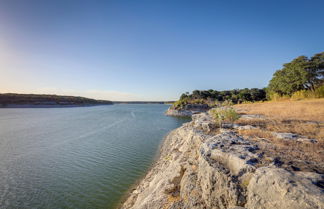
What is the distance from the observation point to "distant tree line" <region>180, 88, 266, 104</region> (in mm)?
76062

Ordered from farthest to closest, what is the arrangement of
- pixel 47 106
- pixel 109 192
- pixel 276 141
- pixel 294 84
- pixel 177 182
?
pixel 47 106
pixel 294 84
pixel 109 192
pixel 177 182
pixel 276 141

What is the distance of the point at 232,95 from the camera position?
87.9 meters

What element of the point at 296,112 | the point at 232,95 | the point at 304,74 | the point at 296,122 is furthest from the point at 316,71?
the point at 232,95

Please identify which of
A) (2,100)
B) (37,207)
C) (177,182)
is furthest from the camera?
(2,100)

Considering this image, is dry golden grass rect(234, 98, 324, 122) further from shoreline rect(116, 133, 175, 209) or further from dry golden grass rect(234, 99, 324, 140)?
shoreline rect(116, 133, 175, 209)

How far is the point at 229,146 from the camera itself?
492 centimetres

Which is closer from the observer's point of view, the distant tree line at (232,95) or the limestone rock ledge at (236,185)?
the limestone rock ledge at (236,185)

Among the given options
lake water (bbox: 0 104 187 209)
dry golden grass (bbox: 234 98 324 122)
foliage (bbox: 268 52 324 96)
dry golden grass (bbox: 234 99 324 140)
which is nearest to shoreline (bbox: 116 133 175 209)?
lake water (bbox: 0 104 187 209)

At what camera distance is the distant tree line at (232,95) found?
76062 mm

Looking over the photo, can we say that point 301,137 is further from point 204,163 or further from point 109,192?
point 109,192

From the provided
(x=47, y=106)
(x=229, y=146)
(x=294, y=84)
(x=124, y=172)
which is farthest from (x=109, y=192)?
(x=47, y=106)

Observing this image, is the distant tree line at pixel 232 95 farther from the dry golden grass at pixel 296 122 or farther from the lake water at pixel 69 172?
the lake water at pixel 69 172

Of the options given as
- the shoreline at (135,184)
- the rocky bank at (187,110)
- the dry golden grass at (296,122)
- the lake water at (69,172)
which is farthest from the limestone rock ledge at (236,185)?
the rocky bank at (187,110)

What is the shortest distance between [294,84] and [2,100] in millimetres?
127532
